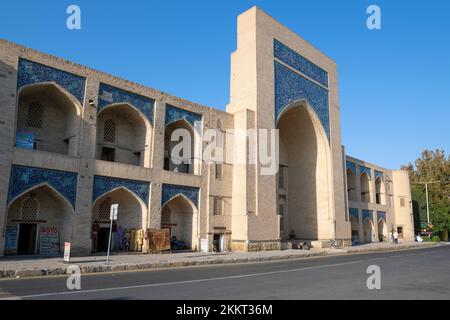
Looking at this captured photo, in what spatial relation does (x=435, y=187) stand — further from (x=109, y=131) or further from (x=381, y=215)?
(x=109, y=131)

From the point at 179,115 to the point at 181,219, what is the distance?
19.5 ft

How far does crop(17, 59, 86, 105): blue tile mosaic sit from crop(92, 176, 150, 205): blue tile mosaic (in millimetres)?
3671

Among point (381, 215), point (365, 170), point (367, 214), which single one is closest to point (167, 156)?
point (367, 214)

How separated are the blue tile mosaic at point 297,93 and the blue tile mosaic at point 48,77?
1317cm

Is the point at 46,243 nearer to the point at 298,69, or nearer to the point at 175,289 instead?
the point at 175,289

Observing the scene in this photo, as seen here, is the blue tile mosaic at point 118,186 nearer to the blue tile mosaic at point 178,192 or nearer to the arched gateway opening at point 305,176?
the blue tile mosaic at point 178,192

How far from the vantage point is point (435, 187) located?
179 ft

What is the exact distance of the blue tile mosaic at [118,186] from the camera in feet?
Result: 58.3

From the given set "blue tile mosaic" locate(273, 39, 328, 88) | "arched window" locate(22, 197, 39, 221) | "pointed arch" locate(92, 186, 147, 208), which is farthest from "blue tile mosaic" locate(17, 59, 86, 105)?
"blue tile mosaic" locate(273, 39, 328, 88)

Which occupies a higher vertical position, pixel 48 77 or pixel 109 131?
pixel 48 77

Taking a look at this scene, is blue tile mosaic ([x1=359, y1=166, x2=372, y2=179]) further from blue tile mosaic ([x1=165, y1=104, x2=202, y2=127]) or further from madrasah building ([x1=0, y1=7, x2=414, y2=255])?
blue tile mosaic ([x1=165, y1=104, x2=202, y2=127])

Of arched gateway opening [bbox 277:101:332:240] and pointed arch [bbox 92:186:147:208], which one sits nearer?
pointed arch [bbox 92:186:147:208]

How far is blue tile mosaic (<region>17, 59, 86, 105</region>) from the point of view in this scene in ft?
51.8

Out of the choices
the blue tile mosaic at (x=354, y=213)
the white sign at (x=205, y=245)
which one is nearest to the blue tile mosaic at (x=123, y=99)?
the white sign at (x=205, y=245)
